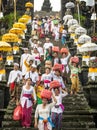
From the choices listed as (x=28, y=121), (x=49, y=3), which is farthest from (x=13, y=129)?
(x=49, y=3)

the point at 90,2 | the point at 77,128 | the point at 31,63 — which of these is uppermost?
the point at 90,2

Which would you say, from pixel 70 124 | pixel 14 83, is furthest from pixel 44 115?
pixel 14 83

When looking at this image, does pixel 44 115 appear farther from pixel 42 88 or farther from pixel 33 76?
pixel 33 76

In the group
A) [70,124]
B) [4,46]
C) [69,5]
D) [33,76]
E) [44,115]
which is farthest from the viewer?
[69,5]

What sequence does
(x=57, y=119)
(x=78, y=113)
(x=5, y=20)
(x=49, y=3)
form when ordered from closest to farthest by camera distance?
1. (x=57, y=119)
2. (x=78, y=113)
3. (x=5, y=20)
4. (x=49, y=3)

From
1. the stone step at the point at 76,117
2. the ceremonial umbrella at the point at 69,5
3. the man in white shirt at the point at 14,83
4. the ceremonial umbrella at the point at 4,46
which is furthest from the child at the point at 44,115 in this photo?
the ceremonial umbrella at the point at 69,5

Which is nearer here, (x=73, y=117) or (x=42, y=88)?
(x=42, y=88)

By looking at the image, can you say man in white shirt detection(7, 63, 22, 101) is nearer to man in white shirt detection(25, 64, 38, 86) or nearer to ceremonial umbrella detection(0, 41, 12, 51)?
man in white shirt detection(25, 64, 38, 86)

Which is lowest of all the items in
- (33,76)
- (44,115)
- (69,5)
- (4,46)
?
(44,115)

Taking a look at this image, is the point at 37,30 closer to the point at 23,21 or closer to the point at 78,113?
the point at 23,21

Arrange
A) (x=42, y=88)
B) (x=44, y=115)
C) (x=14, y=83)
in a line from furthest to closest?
(x=14, y=83) < (x=42, y=88) < (x=44, y=115)

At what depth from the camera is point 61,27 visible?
102ft

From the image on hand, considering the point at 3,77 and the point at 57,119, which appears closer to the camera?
the point at 57,119

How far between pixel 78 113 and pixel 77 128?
1035 mm
